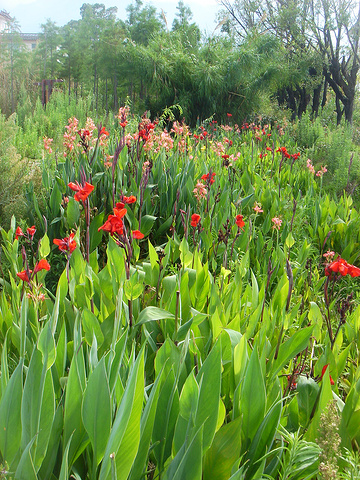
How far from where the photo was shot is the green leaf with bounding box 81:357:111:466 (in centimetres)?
77

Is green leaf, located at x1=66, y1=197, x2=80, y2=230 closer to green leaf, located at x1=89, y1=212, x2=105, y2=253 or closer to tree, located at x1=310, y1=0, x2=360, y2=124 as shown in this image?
green leaf, located at x1=89, y1=212, x2=105, y2=253

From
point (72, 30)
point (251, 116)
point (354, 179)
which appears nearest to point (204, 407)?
point (354, 179)

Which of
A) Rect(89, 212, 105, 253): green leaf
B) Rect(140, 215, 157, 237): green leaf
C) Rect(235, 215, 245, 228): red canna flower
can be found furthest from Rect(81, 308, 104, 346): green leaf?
Rect(140, 215, 157, 237): green leaf

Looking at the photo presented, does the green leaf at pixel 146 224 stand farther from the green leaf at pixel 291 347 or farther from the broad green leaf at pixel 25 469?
the broad green leaf at pixel 25 469

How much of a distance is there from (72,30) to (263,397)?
16781 millimetres

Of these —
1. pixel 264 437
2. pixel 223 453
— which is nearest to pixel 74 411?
pixel 223 453

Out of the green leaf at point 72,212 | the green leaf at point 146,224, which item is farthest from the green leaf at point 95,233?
the green leaf at point 146,224

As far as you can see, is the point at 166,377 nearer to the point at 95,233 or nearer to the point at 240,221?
the point at 240,221

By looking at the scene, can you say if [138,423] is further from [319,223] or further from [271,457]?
[319,223]

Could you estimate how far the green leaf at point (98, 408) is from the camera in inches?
30.2

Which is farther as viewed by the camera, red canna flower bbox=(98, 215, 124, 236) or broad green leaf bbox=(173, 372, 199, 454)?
red canna flower bbox=(98, 215, 124, 236)

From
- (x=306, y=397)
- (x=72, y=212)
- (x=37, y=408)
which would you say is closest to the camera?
(x=37, y=408)

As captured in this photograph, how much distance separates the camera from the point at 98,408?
0.78m

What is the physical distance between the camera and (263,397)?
0.96 m
